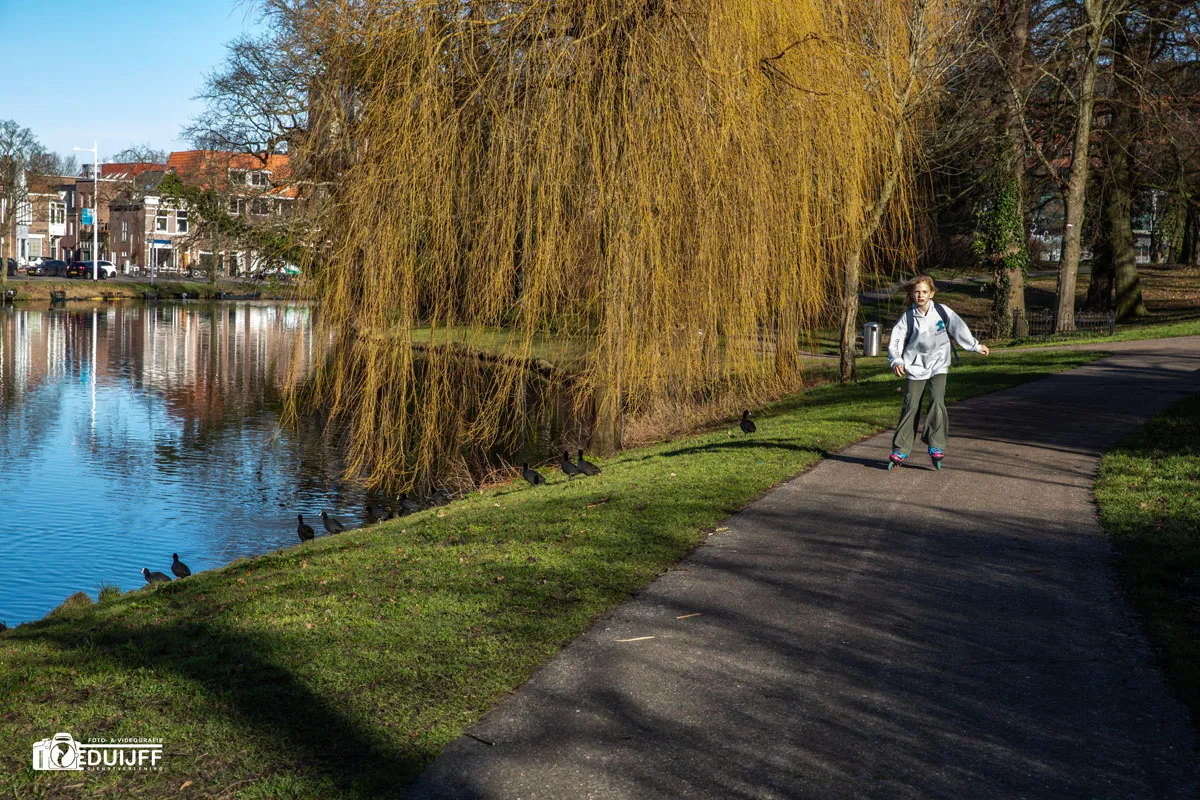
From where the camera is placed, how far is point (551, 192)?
10.9 m

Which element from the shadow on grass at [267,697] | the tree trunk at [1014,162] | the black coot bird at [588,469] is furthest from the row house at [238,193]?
the shadow on grass at [267,697]

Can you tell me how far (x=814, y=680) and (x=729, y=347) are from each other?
763cm

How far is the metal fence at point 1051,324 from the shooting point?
28016mm

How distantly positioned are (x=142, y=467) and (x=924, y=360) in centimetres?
1451

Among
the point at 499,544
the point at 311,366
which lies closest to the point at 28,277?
the point at 311,366

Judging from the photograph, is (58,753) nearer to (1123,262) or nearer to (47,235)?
(1123,262)

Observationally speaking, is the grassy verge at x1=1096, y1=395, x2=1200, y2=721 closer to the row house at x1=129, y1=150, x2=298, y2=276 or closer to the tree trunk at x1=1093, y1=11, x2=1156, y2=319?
the tree trunk at x1=1093, y1=11, x2=1156, y2=319

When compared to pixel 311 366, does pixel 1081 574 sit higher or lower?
lower

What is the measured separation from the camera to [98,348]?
38.3 m

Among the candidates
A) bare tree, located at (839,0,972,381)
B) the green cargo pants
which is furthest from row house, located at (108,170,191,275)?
the green cargo pants

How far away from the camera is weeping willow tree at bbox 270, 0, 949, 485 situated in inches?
434

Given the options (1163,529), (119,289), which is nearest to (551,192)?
(1163,529)

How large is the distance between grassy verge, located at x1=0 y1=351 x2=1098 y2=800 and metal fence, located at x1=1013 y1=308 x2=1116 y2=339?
21.0m

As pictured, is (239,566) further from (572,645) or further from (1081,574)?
(1081,574)
